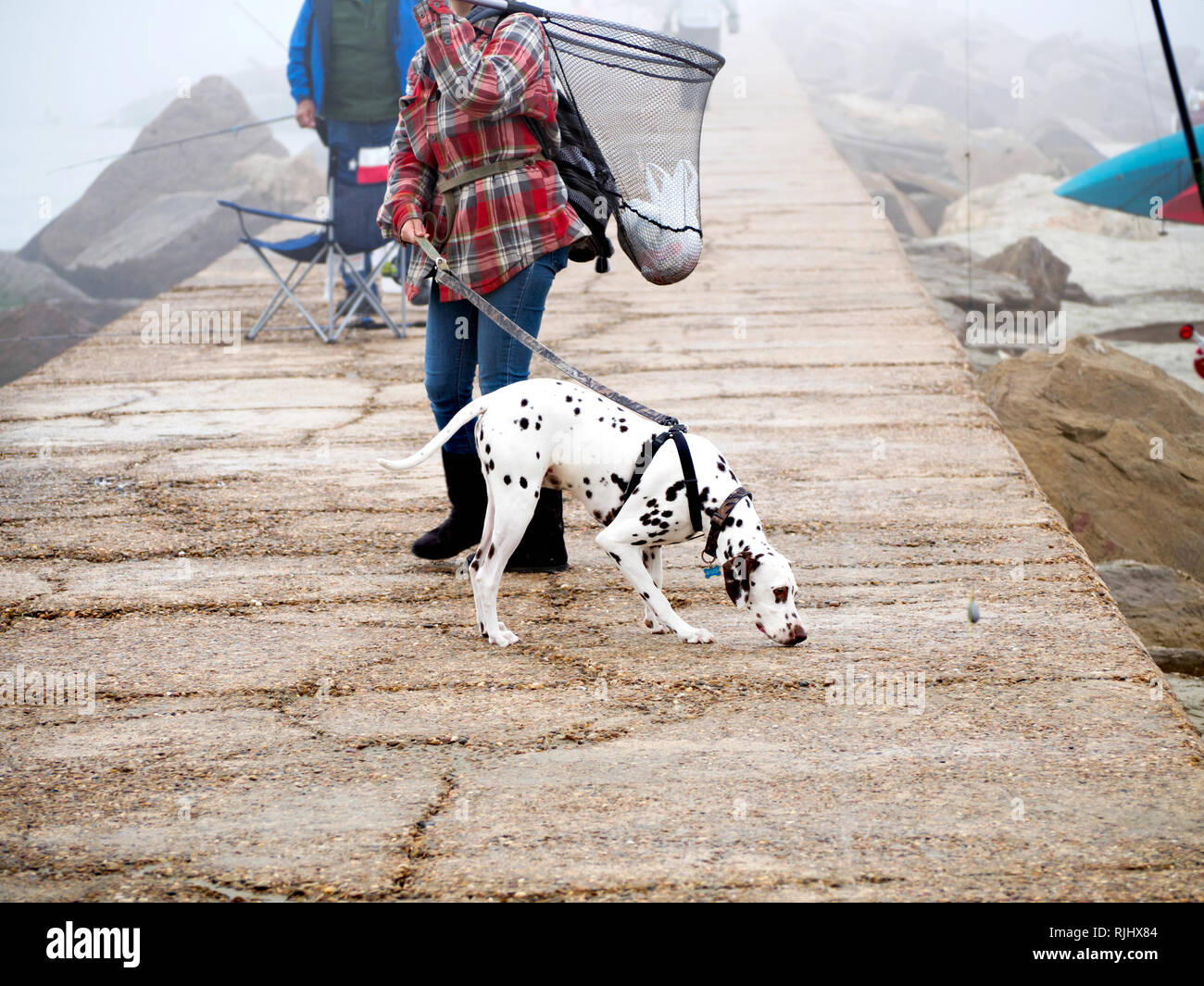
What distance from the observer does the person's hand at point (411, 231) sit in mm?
3564

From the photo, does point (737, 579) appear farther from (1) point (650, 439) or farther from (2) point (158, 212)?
(2) point (158, 212)

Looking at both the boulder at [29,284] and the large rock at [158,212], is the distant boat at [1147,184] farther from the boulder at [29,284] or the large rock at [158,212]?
the boulder at [29,284]

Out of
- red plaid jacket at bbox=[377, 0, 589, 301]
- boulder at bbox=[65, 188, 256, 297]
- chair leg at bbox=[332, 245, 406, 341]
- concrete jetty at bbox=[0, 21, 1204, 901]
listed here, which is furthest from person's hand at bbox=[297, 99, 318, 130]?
boulder at bbox=[65, 188, 256, 297]

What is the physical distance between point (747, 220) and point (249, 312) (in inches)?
191

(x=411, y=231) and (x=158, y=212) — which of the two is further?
(x=158, y=212)

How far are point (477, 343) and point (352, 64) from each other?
161 inches

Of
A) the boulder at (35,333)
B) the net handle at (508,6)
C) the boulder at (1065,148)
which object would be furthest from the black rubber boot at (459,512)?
the boulder at (1065,148)

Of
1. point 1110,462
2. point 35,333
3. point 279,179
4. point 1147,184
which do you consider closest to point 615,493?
point 1110,462

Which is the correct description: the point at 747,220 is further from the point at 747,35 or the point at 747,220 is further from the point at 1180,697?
the point at 747,35

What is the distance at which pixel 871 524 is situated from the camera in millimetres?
4578

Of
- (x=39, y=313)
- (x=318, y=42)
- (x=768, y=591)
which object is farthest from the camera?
(x=39, y=313)

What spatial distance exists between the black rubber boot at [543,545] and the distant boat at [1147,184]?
35.6 feet

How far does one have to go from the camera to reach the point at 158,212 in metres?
16.2
